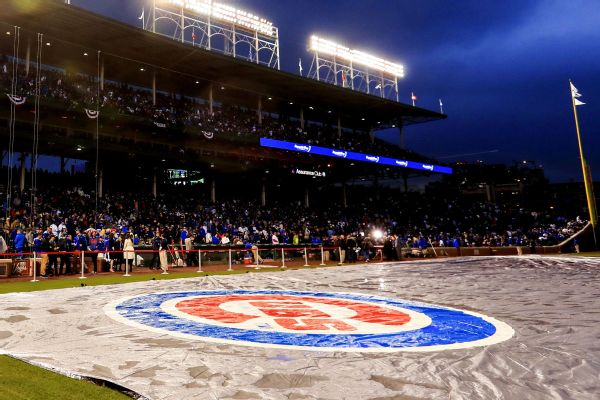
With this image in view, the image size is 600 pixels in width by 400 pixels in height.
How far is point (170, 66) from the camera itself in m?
35.7

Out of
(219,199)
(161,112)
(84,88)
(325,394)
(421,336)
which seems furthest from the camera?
(219,199)

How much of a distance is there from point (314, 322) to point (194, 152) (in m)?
32.4

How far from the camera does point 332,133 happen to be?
160 ft

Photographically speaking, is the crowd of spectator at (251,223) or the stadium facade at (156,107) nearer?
the crowd of spectator at (251,223)

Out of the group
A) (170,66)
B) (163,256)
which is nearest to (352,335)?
(163,256)

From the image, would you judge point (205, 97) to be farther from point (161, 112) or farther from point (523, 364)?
point (523, 364)

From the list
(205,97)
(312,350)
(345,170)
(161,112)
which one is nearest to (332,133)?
(345,170)

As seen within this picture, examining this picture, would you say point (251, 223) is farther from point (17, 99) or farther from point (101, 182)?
point (17, 99)

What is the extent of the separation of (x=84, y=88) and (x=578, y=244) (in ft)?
126

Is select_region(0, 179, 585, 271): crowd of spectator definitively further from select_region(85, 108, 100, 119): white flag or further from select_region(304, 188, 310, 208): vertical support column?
select_region(85, 108, 100, 119): white flag

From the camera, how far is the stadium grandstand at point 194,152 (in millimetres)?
26797

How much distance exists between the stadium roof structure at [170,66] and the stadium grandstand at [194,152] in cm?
16

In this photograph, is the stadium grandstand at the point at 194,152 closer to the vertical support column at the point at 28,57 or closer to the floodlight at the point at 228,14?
the vertical support column at the point at 28,57

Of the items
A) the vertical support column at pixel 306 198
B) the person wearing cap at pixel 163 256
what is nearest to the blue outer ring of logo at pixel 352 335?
the person wearing cap at pixel 163 256
